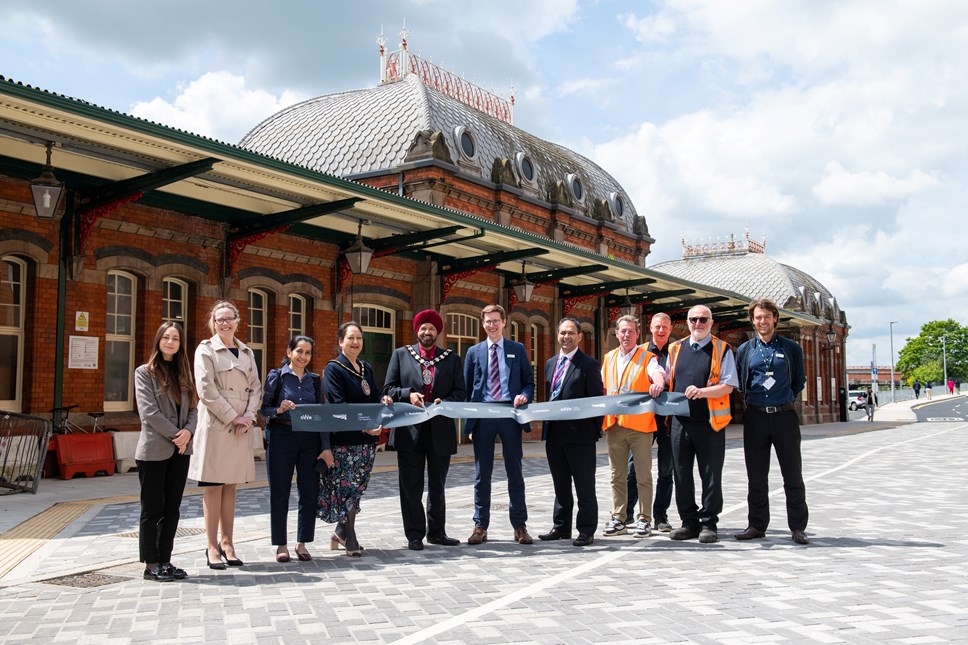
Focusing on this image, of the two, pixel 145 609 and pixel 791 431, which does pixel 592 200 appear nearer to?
pixel 791 431

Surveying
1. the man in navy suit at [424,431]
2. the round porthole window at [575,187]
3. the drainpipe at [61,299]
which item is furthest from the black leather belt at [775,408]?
the round porthole window at [575,187]

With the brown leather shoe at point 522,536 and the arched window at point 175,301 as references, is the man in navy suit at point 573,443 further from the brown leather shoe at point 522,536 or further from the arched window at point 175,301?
the arched window at point 175,301

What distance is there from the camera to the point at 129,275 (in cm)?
1459

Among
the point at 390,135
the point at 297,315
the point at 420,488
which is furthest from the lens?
the point at 390,135

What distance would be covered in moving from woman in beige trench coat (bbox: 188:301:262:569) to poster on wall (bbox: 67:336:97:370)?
7883mm

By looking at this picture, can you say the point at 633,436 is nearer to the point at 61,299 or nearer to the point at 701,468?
the point at 701,468

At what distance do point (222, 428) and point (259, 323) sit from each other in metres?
10.7

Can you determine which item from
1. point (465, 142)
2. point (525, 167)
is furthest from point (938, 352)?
point (465, 142)

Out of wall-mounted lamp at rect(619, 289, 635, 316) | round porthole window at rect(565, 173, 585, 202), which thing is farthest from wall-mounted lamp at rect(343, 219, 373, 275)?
round porthole window at rect(565, 173, 585, 202)

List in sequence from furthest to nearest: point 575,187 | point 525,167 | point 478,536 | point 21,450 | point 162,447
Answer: point 575,187
point 525,167
point 21,450
point 478,536
point 162,447

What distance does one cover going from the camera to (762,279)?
4841 centimetres

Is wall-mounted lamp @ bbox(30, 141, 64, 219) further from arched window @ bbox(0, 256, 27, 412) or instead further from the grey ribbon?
the grey ribbon

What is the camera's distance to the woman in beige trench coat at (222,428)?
Result: 642 cm

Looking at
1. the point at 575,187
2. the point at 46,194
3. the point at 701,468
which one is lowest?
the point at 701,468
